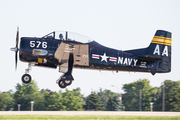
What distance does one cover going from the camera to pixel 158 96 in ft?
188

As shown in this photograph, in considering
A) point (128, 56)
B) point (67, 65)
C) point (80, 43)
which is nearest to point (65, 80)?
point (67, 65)

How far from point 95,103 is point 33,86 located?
16.4 metres

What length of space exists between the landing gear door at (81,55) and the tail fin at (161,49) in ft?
15.9

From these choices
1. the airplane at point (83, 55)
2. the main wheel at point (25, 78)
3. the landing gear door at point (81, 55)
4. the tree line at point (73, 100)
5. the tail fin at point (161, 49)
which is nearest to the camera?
the landing gear door at point (81, 55)

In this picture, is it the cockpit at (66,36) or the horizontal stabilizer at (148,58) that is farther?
→ the horizontal stabilizer at (148,58)

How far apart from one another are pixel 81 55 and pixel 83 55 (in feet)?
0.40

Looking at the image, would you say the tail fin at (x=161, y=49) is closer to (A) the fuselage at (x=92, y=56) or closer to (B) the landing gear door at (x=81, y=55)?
(A) the fuselage at (x=92, y=56)

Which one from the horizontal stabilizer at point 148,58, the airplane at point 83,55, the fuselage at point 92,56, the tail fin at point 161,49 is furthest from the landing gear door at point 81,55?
the tail fin at point 161,49

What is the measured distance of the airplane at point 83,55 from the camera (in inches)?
632

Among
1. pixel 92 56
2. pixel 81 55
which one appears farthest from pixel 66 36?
pixel 92 56

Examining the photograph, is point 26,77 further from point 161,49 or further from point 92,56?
point 161,49

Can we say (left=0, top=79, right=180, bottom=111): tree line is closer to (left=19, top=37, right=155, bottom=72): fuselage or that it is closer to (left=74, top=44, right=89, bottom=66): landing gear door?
(left=19, top=37, right=155, bottom=72): fuselage

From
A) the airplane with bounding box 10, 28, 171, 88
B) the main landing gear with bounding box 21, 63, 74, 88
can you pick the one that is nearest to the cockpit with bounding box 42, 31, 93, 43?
the airplane with bounding box 10, 28, 171, 88

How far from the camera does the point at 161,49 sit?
1884 cm
